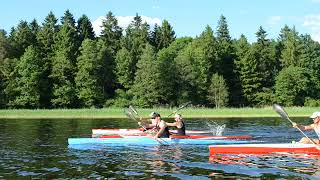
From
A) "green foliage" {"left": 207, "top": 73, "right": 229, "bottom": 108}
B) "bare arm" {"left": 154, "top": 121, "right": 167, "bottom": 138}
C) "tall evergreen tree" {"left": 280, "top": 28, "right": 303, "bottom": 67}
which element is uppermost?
"tall evergreen tree" {"left": 280, "top": 28, "right": 303, "bottom": 67}

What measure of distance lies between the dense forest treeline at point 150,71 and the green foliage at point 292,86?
0.58 feet

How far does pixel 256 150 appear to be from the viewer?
21.8m

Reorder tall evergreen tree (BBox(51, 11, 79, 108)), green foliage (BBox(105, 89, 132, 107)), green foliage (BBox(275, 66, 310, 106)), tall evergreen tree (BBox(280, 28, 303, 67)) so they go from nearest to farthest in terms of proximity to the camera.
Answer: tall evergreen tree (BBox(51, 11, 79, 108)) → green foliage (BBox(105, 89, 132, 107)) → green foliage (BBox(275, 66, 310, 106)) → tall evergreen tree (BBox(280, 28, 303, 67))

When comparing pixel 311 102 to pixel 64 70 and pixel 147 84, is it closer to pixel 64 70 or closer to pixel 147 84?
pixel 147 84

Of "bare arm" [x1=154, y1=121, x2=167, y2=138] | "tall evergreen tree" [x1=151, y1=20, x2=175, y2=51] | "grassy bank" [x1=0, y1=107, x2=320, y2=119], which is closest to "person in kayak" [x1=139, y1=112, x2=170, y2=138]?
"bare arm" [x1=154, y1=121, x2=167, y2=138]

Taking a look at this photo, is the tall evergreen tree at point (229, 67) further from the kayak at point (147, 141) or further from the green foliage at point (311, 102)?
the kayak at point (147, 141)

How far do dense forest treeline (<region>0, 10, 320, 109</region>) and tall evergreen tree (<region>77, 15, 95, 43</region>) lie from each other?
82.5 inches

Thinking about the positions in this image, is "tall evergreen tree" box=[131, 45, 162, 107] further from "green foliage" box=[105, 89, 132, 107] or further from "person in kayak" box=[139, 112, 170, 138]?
"person in kayak" box=[139, 112, 170, 138]

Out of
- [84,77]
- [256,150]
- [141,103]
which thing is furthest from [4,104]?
[256,150]

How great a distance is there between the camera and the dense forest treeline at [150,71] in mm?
86062

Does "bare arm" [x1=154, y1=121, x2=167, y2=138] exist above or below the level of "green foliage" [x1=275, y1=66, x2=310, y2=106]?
below

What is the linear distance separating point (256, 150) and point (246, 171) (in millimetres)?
4845

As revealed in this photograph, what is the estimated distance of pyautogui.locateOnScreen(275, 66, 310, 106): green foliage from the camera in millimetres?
92188

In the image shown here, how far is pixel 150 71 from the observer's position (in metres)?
86.0
